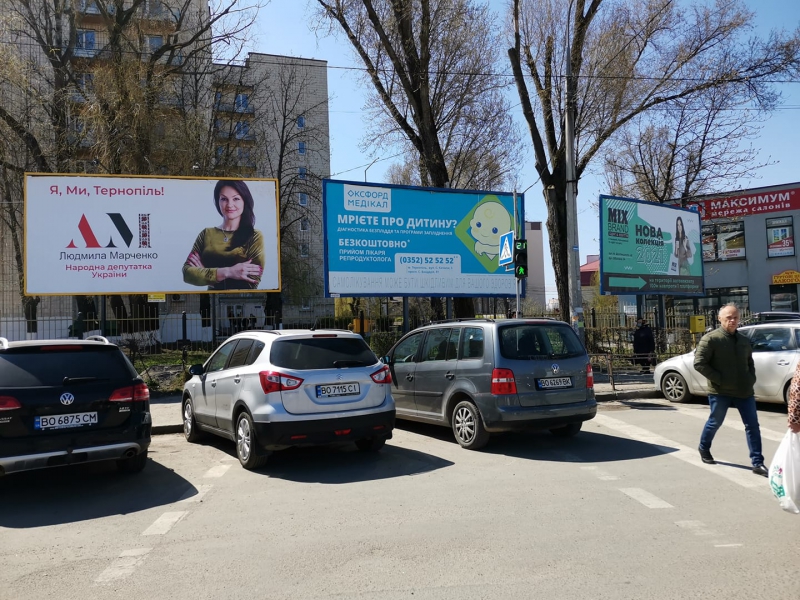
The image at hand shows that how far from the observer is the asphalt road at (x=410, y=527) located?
4.15 m

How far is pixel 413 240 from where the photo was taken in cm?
1677

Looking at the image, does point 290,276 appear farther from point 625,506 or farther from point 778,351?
point 625,506

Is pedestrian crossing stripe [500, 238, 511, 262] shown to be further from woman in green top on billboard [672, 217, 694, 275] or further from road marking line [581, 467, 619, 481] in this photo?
woman in green top on billboard [672, 217, 694, 275]

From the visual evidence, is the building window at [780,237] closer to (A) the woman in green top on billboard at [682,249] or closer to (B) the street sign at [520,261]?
(A) the woman in green top on billboard at [682,249]

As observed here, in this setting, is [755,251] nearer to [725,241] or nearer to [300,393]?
[725,241]

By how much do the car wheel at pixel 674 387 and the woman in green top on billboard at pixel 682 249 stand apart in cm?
978

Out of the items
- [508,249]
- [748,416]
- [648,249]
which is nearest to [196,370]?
[748,416]

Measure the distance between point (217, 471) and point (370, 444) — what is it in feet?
6.31

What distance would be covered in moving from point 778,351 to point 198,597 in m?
10.4

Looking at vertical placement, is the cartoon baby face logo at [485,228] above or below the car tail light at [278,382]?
above

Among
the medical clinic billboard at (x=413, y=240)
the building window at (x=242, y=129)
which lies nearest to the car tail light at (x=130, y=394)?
the medical clinic billboard at (x=413, y=240)

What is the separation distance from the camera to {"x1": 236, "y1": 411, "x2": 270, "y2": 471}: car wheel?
739 centimetres

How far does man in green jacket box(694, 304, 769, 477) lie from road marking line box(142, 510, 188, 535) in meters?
5.39

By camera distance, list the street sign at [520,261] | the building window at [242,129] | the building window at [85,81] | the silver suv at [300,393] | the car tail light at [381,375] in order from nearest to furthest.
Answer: the silver suv at [300,393] < the car tail light at [381,375] < the street sign at [520,261] < the building window at [85,81] < the building window at [242,129]
